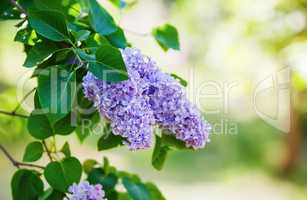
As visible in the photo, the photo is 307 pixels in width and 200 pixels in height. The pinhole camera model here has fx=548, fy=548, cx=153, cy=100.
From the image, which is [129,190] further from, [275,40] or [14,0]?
[275,40]

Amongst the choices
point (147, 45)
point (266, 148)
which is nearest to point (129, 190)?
point (147, 45)

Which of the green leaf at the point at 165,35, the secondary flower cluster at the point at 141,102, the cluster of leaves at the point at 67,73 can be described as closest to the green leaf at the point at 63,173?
the cluster of leaves at the point at 67,73

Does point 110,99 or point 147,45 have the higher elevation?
point 147,45

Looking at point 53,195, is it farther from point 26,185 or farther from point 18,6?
point 18,6

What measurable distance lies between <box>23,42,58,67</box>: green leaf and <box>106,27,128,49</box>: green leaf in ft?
0.33

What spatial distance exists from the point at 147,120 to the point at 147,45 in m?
3.22

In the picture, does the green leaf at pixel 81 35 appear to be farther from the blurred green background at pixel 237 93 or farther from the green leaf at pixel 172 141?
the blurred green background at pixel 237 93

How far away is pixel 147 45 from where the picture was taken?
3809mm

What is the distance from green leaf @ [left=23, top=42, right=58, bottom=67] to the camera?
60 centimetres

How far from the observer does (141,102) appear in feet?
2.00

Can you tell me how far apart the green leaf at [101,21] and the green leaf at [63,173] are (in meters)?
0.17

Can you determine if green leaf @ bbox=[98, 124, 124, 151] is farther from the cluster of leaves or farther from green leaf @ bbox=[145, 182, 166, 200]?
green leaf @ bbox=[145, 182, 166, 200]

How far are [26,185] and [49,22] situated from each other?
0.24m

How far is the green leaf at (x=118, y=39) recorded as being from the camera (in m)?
0.72
